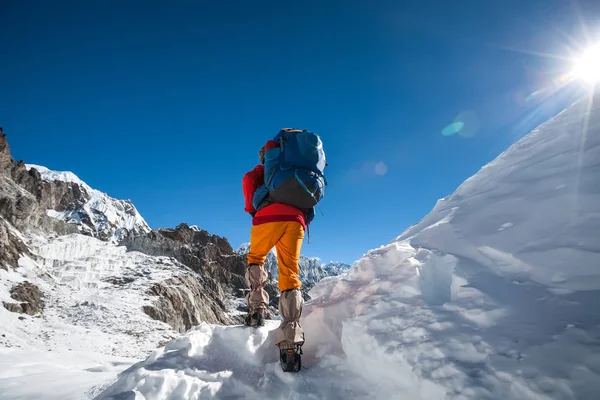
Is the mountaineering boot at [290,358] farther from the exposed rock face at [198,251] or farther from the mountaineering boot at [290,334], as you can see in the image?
the exposed rock face at [198,251]

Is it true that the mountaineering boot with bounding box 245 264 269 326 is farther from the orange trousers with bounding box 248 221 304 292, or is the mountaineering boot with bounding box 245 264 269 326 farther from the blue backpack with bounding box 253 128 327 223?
the blue backpack with bounding box 253 128 327 223

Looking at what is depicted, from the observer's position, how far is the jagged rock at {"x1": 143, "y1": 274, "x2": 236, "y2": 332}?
4334 centimetres

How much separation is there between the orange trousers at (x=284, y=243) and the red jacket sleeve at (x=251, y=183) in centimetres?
45

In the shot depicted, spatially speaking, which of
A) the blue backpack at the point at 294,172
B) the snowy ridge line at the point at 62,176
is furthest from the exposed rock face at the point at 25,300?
the snowy ridge line at the point at 62,176

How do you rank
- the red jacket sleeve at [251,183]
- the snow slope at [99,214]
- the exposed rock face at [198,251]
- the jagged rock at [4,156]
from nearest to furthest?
the red jacket sleeve at [251,183] → the jagged rock at [4,156] → the exposed rock face at [198,251] → the snow slope at [99,214]

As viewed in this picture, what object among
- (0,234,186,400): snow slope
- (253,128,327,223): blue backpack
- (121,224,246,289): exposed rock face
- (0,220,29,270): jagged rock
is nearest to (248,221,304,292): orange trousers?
(253,128,327,223): blue backpack

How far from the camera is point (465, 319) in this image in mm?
2324

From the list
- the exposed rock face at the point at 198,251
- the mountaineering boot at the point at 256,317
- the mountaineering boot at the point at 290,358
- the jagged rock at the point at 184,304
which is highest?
the exposed rock face at the point at 198,251

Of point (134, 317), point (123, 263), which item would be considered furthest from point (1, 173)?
Result: point (134, 317)

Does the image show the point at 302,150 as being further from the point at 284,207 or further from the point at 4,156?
the point at 4,156

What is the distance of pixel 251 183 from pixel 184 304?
53018mm

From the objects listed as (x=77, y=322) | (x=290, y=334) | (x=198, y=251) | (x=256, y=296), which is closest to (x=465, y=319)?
(x=290, y=334)

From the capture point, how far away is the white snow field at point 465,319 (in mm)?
1856

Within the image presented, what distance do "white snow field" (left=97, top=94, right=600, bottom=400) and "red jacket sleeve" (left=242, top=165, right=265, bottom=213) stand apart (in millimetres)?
1449
